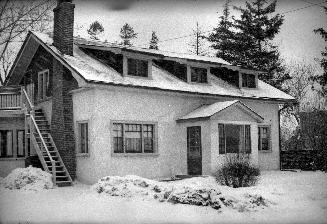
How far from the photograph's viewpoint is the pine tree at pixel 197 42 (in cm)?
4372

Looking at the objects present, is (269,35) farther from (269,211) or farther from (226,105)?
(269,211)

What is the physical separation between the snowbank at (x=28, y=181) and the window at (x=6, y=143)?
542 cm

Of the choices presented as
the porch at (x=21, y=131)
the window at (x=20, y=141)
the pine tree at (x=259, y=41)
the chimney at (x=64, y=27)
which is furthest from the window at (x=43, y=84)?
the pine tree at (x=259, y=41)

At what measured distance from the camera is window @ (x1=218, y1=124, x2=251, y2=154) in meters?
18.3

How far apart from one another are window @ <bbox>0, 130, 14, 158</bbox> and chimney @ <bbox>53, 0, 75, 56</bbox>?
18.9ft

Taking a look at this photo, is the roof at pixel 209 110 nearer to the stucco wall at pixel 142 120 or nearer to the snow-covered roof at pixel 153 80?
the stucco wall at pixel 142 120

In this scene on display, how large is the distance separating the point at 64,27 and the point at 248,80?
11.7 meters

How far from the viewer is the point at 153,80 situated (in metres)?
18.4

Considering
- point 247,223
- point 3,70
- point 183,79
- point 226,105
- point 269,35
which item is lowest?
point 247,223

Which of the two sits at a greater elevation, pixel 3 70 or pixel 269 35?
pixel 269 35

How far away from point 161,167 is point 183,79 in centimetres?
515

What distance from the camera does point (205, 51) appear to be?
143 feet

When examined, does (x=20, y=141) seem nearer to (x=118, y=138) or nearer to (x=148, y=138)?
(x=118, y=138)

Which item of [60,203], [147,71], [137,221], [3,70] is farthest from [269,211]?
[3,70]
